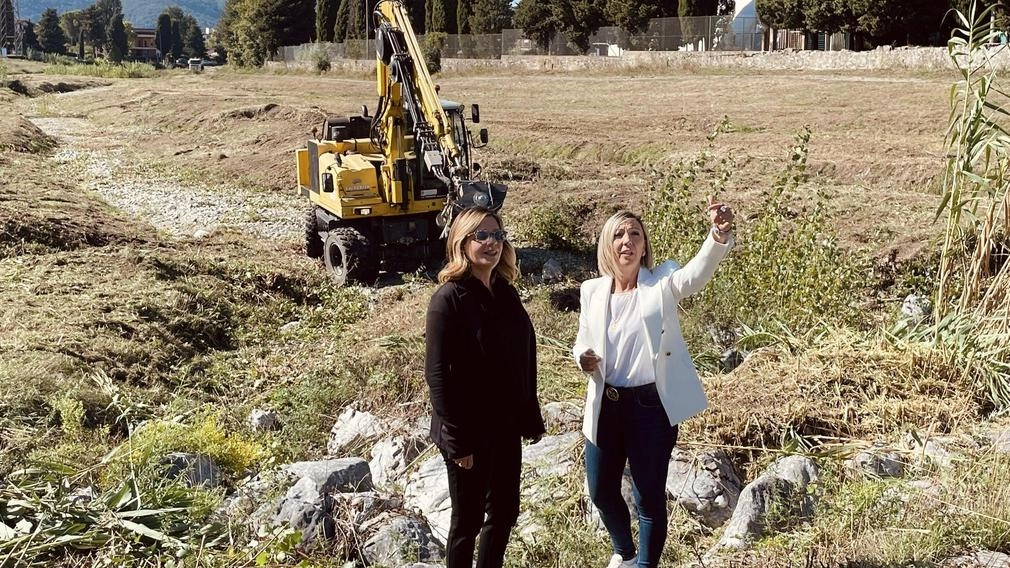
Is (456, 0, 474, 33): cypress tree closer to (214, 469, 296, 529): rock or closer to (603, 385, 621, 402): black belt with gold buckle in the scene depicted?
(214, 469, 296, 529): rock

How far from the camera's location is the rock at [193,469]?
18.6 ft

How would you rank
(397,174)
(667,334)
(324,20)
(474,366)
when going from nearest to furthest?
(474,366)
(667,334)
(397,174)
(324,20)

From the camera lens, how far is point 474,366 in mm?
3949

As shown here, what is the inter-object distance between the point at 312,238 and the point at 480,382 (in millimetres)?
9957

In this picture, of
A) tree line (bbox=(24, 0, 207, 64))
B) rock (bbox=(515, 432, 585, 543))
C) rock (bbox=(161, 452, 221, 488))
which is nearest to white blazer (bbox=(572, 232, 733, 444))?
rock (bbox=(515, 432, 585, 543))

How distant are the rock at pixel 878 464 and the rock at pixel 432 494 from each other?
6.86 feet

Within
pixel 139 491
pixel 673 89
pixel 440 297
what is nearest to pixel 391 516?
pixel 139 491

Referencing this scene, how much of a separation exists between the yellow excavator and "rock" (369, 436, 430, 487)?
5.21m

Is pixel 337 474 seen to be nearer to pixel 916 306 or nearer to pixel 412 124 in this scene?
pixel 916 306

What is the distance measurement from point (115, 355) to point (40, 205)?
7.69 meters

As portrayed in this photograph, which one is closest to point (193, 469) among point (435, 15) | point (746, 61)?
point (746, 61)

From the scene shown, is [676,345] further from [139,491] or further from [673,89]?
[673,89]

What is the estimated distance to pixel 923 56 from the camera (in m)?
31.0

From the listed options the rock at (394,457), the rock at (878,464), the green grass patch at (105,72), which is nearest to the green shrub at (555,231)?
the rock at (394,457)
